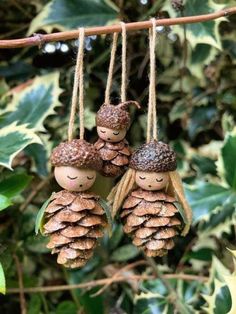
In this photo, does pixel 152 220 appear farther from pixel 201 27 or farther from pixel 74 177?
pixel 201 27

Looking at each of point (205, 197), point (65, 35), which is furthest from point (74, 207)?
point (205, 197)

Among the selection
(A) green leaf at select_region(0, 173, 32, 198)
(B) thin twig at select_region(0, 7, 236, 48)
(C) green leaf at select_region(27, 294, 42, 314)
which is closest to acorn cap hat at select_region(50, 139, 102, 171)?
(B) thin twig at select_region(0, 7, 236, 48)

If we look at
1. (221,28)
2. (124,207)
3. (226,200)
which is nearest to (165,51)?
(221,28)

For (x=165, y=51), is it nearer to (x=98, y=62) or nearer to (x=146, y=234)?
(x=98, y=62)

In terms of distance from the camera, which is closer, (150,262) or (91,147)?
(91,147)

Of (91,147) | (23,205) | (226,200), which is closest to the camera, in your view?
(91,147)

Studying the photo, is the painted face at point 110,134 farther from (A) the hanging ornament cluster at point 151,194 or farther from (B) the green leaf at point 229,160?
(B) the green leaf at point 229,160
